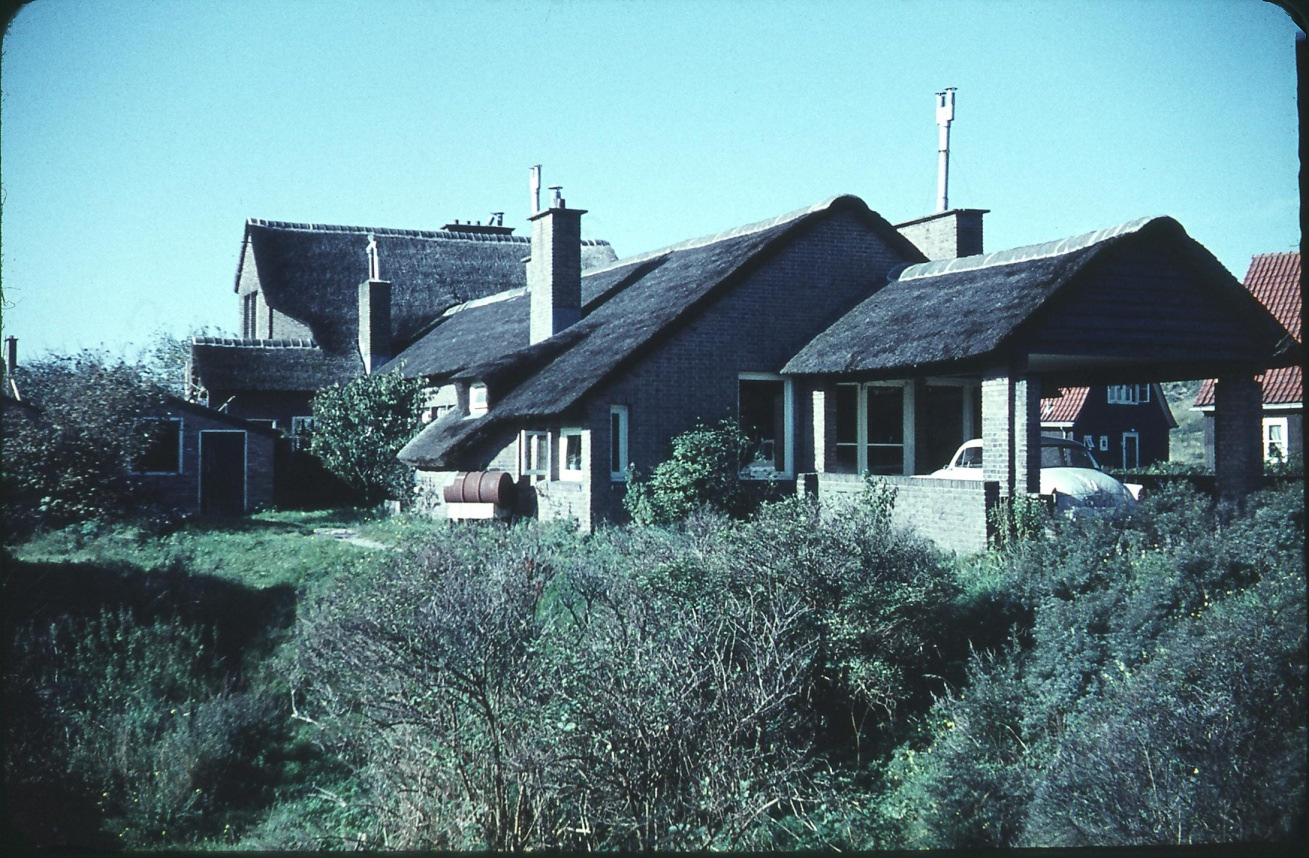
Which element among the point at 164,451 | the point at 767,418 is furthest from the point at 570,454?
the point at 164,451

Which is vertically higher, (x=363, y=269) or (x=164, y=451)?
(x=363, y=269)

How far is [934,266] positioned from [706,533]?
328 inches

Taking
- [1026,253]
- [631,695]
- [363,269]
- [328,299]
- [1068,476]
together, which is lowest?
[631,695]

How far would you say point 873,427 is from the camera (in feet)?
65.0

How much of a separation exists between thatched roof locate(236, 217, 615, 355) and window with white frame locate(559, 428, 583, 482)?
14.3 metres

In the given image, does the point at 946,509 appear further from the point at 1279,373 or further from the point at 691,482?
the point at 1279,373

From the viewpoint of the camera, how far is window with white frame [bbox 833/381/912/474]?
19.6 m

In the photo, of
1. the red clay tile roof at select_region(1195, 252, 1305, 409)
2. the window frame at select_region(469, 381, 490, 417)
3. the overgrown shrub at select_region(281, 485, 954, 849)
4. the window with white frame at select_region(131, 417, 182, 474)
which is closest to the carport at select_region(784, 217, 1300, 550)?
the overgrown shrub at select_region(281, 485, 954, 849)

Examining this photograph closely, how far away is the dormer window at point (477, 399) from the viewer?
22.4m

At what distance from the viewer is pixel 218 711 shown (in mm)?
13453

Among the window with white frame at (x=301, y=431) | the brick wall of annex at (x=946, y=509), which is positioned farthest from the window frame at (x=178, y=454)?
the brick wall of annex at (x=946, y=509)

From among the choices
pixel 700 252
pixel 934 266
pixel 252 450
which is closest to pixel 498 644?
pixel 934 266

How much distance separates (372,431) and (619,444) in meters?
8.42

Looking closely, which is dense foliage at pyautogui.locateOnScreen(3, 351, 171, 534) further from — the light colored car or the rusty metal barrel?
the light colored car
